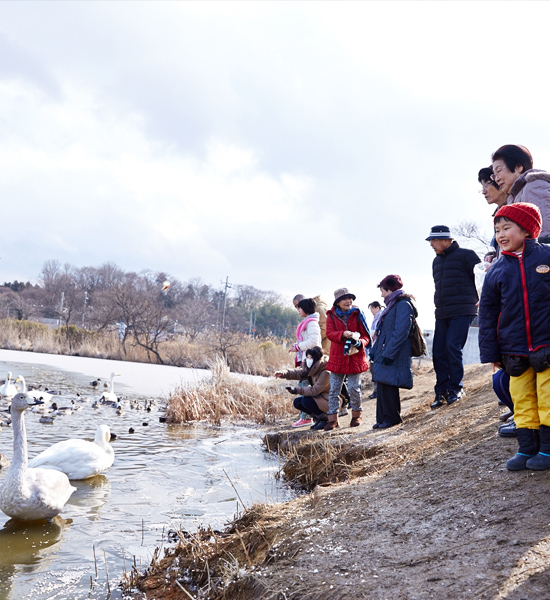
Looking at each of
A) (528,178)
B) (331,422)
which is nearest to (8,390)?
(331,422)

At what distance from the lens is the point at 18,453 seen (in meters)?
4.97

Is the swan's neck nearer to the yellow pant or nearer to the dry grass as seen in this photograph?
the yellow pant

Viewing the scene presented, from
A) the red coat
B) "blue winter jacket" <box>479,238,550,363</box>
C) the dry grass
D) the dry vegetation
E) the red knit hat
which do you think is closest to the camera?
"blue winter jacket" <box>479,238,550,363</box>

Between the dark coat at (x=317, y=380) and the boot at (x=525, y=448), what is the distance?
182 inches

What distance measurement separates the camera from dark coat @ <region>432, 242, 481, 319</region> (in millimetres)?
6523

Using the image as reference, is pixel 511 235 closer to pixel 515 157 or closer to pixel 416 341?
pixel 515 157

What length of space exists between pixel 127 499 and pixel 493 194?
4830mm

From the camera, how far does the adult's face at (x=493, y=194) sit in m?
5.04

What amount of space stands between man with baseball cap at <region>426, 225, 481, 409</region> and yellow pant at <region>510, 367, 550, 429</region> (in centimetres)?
302

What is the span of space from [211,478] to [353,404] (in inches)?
87.7

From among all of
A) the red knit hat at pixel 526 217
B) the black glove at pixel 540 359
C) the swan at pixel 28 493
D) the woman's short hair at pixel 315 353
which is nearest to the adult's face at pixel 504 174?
the red knit hat at pixel 526 217

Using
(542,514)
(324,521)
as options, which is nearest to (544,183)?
(542,514)

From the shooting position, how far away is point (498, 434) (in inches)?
177

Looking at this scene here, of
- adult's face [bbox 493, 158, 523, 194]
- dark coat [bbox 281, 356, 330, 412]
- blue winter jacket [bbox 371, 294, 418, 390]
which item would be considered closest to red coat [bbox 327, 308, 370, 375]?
blue winter jacket [bbox 371, 294, 418, 390]
